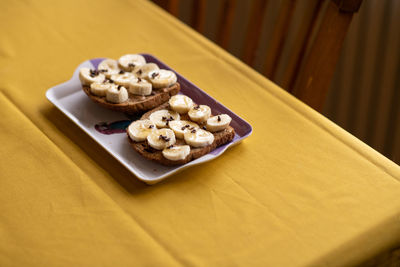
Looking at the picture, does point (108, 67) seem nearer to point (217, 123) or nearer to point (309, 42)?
point (217, 123)

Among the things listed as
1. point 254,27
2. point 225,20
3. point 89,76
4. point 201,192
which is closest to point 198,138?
point 201,192

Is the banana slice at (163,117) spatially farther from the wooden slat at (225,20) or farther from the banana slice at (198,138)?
the wooden slat at (225,20)

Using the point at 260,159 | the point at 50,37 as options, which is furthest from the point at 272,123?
the point at 50,37

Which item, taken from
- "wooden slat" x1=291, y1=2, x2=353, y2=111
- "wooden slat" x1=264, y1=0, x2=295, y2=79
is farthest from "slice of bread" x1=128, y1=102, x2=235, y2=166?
"wooden slat" x1=264, y1=0, x2=295, y2=79

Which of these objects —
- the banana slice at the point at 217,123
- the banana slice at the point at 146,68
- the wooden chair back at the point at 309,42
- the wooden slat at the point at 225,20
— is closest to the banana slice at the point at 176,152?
the banana slice at the point at 217,123

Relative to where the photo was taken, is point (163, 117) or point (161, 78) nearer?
point (163, 117)
